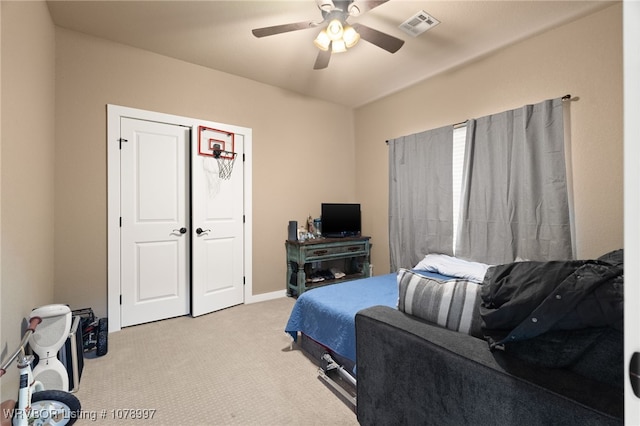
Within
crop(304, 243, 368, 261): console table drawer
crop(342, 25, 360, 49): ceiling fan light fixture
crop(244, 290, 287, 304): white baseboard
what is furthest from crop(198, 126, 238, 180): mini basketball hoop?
crop(342, 25, 360, 49): ceiling fan light fixture

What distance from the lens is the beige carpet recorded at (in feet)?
5.58

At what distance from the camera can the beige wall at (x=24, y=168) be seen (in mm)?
1548

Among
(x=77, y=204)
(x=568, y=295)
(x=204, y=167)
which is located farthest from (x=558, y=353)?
(x=77, y=204)

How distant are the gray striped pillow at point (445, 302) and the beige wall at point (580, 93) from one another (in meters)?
2.09

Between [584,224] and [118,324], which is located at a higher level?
[584,224]

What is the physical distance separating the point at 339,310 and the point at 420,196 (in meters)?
2.25

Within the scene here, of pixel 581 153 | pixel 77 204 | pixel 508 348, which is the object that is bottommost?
pixel 508 348

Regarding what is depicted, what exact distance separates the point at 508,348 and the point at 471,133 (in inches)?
108

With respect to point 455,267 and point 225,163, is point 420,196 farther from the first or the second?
point 225,163

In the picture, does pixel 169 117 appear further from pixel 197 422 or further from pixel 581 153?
pixel 581 153

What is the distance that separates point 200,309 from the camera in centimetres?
325

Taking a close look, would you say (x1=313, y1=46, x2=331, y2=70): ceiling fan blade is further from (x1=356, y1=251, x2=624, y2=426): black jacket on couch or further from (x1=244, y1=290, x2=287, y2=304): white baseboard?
(x1=244, y1=290, x2=287, y2=304): white baseboard

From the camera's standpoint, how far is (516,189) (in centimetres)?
283

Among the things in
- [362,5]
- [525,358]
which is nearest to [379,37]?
[362,5]
